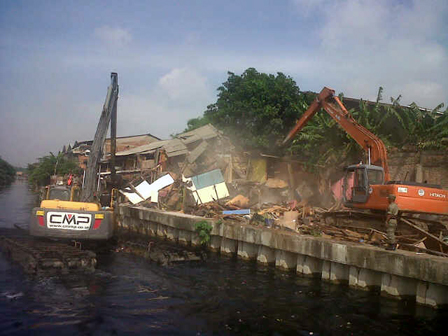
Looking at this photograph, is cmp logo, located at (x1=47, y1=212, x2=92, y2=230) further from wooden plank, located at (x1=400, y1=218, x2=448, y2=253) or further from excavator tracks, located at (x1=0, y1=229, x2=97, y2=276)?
wooden plank, located at (x1=400, y1=218, x2=448, y2=253)

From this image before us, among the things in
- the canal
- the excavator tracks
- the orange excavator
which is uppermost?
the orange excavator

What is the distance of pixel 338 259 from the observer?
9.07 meters

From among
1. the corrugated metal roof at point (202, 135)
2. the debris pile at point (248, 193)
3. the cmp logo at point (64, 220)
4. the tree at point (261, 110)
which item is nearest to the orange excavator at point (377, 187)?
the debris pile at point (248, 193)

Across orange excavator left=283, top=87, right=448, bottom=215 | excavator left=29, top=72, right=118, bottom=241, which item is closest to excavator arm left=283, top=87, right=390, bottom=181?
orange excavator left=283, top=87, right=448, bottom=215

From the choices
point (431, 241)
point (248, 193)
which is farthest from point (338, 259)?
point (248, 193)

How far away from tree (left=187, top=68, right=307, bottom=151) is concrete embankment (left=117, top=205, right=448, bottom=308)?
10.2 m

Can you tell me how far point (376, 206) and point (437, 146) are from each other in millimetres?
6524

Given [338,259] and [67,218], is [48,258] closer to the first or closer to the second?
[67,218]

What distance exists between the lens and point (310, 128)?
19141 millimetres

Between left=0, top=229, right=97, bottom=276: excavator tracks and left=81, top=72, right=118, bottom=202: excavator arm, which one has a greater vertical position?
left=81, top=72, right=118, bottom=202: excavator arm

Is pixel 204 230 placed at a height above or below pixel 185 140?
below

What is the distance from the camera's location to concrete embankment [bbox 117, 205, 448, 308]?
296 inches

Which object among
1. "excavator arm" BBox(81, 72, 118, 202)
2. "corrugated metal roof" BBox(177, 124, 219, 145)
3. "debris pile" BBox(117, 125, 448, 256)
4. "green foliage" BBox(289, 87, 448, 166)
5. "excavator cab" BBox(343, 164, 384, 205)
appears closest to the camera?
"debris pile" BBox(117, 125, 448, 256)

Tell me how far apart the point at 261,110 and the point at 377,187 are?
1314 cm
